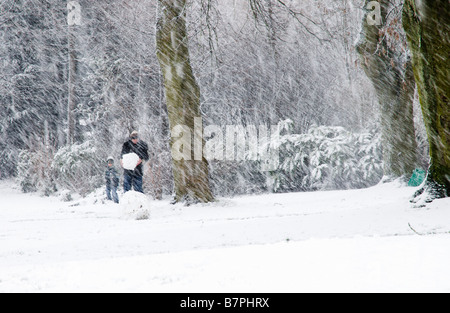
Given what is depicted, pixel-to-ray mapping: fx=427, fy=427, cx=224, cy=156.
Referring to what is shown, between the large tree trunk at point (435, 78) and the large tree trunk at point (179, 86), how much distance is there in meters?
5.28

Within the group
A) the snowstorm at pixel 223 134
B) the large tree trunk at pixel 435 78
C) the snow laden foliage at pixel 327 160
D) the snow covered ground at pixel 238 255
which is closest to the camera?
the snow covered ground at pixel 238 255

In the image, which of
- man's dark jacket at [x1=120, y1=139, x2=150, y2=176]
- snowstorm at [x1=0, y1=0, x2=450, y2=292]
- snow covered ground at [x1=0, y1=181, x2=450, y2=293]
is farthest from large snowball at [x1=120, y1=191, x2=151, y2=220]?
man's dark jacket at [x1=120, y1=139, x2=150, y2=176]

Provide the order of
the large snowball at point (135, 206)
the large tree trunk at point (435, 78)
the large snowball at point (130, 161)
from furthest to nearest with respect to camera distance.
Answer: the large snowball at point (130, 161), the large snowball at point (135, 206), the large tree trunk at point (435, 78)

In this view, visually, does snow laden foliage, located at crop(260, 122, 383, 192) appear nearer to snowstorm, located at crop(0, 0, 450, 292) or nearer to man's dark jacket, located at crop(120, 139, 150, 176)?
snowstorm, located at crop(0, 0, 450, 292)

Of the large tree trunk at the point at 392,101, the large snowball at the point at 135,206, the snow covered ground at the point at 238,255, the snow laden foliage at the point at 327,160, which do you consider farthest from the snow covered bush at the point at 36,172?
the large tree trunk at the point at 392,101

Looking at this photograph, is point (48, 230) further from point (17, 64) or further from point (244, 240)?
point (17, 64)

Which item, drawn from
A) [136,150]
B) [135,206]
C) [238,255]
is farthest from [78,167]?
[238,255]

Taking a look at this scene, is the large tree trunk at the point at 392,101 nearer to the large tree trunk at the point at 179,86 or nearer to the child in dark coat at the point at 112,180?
the large tree trunk at the point at 179,86

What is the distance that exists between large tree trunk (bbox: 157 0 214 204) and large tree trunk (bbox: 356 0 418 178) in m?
4.96

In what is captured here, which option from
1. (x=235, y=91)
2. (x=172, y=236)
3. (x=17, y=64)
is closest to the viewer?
(x=172, y=236)

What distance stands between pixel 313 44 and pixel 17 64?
1814cm

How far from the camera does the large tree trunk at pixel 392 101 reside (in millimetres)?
11758

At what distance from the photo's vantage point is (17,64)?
26.6 m

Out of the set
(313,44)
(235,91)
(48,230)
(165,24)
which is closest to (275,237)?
(48,230)
